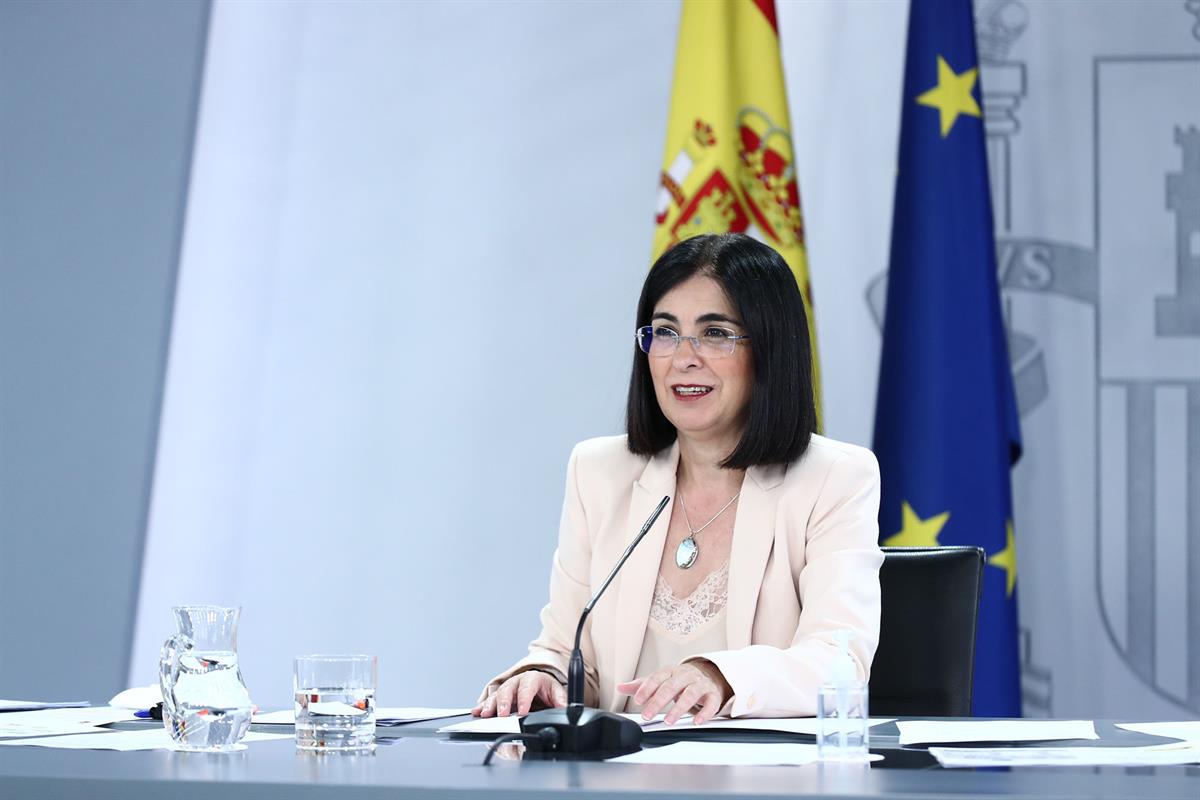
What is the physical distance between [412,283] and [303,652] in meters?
1.15

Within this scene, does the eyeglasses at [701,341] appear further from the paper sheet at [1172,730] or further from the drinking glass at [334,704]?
the drinking glass at [334,704]

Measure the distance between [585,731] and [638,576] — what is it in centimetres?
85

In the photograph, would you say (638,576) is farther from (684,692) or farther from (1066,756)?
(1066,756)

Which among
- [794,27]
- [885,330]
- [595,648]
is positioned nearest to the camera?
[595,648]

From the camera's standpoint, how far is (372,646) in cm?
402

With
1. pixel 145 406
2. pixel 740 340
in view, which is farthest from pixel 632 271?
pixel 740 340

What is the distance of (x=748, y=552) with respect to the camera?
2162mm

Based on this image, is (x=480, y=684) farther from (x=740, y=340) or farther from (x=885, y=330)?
(x=740, y=340)

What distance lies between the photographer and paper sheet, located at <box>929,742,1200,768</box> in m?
1.25

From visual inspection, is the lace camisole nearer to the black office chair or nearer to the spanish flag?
the black office chair

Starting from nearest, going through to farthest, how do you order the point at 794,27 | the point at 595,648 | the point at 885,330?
1. the point at 595,648
2. the point at 885,330
3. the point at 794,27

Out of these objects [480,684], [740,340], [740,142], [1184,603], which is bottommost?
[480,684]

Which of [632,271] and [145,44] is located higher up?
[145,44]

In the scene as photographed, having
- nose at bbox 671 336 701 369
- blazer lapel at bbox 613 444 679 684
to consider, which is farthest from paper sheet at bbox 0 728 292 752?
nose at bbox 671 336 701 369
